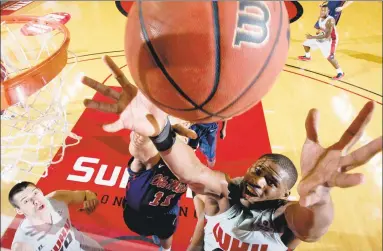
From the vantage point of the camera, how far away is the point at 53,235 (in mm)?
1582

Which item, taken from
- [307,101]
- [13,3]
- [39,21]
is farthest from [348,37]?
[13,3]

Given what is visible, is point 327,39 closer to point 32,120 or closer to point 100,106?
point 32,120

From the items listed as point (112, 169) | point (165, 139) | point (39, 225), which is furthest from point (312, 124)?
point (112, 169)

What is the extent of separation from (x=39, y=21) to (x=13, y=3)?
2.45m

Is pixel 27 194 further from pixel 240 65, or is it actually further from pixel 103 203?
pixel 240 65

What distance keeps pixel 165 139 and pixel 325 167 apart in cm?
47

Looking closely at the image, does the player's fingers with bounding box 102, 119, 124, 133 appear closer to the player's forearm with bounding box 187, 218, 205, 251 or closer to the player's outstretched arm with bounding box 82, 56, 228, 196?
the player's outstretched arm with bounding box 82, 56, 228, 196

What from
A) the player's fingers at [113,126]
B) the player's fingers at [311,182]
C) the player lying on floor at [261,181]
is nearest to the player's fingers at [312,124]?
the player lying on floor at [261,181]

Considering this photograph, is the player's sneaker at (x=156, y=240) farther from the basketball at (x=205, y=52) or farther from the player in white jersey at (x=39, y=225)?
the basketball at (x=205, y=52)

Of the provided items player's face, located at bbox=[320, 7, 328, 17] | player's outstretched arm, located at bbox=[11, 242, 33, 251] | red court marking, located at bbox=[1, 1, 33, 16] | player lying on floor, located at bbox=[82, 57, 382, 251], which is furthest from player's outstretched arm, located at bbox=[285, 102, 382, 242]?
red court marking, located at bbox=[1, 1, 33, 16]

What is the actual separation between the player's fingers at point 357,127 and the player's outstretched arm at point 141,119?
19.1 inches

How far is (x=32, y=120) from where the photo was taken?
6.42 ft

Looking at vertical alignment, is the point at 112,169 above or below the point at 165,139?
below

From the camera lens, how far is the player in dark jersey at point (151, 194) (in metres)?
1.44
